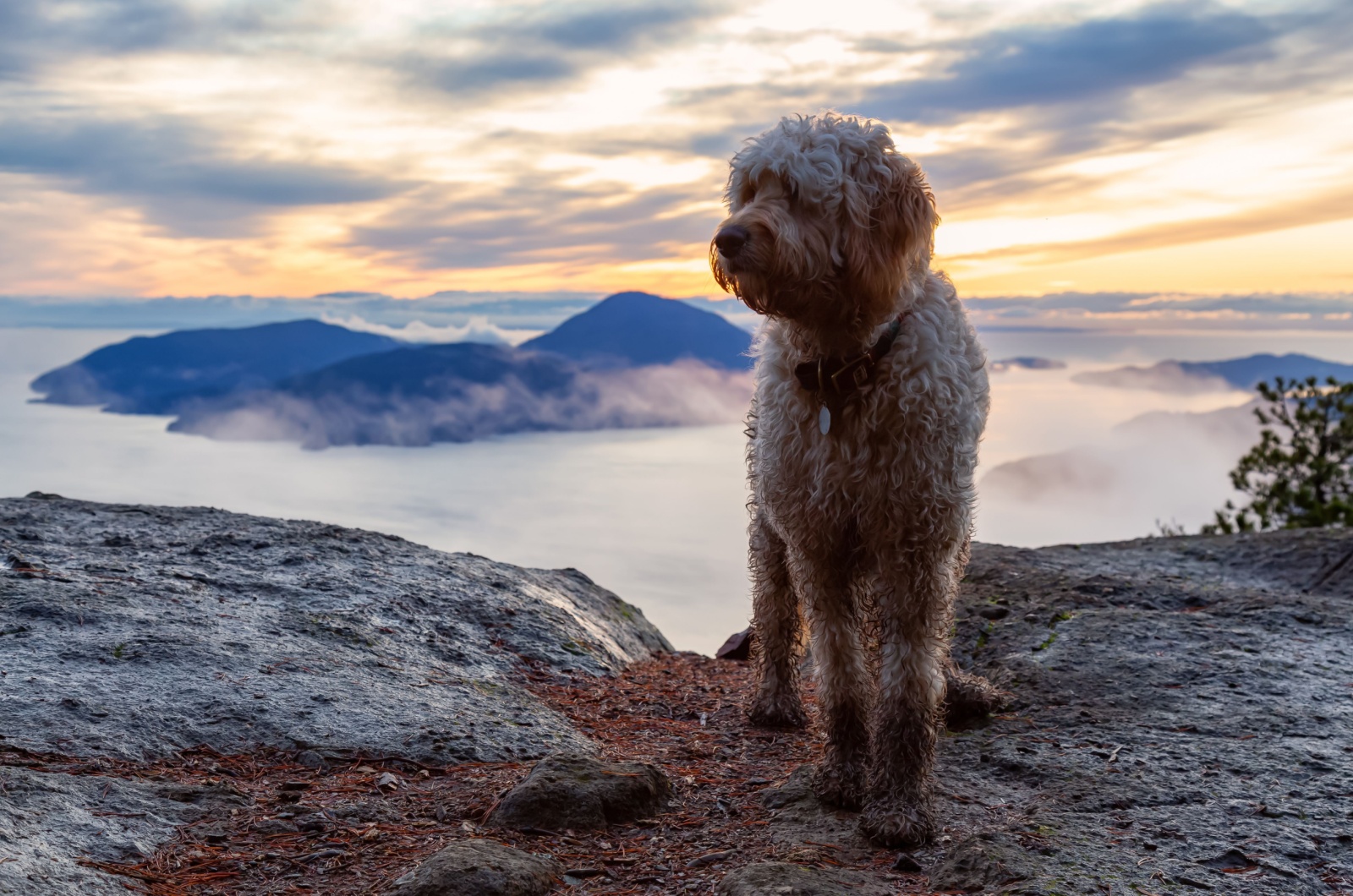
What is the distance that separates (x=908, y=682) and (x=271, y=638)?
4240 millimetres

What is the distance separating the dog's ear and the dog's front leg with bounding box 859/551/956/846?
148cm

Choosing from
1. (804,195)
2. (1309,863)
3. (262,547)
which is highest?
(804,195)

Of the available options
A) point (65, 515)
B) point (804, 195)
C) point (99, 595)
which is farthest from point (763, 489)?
point (65, 515)

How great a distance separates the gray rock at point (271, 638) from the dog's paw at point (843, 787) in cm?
166

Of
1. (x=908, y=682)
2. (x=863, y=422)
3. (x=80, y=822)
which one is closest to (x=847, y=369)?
(x=863, y=422)

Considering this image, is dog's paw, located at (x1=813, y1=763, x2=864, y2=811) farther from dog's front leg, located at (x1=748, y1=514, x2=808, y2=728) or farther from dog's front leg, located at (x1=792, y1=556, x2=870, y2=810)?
dog's front leg, located at (x1=748, y1=514, x2=808, y2=728)

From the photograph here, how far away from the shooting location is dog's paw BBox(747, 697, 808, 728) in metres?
6.65

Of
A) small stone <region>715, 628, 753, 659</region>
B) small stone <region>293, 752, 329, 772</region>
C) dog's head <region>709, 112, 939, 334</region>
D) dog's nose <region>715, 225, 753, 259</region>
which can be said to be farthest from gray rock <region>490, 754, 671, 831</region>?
small stone <region>715, 628, 753, 659</region>

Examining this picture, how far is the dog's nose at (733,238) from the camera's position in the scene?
164 inches

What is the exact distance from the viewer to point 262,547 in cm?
856

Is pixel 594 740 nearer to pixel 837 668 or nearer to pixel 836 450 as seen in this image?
pixel 837 668

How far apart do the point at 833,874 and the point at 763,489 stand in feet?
6.38

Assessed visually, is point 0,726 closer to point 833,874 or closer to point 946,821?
point 833,874

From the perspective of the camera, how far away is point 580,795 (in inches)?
187
